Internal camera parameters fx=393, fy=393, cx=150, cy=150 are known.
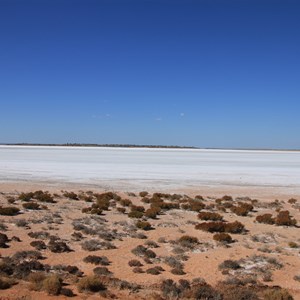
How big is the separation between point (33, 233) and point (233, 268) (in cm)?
669

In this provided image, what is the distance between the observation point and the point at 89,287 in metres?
7.97

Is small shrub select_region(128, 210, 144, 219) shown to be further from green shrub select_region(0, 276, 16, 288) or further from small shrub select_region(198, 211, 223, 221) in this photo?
green shrub select_region(0, 276, 16, 288)

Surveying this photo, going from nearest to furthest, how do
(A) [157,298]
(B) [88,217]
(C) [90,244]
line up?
1. (A) [157,298]
2. (C) [90,244]
3. (B) [88,217]

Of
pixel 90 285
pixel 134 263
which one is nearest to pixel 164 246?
pixel 134 263

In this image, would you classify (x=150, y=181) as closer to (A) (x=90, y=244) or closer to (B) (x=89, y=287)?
(A) (x=90, y=244)

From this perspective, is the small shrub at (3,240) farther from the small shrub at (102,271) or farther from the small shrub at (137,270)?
the small shrub at (137,270)

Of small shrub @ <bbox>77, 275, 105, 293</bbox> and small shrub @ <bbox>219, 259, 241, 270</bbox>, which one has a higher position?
small shrub @ <bbox>77, 275, 105, 293</bbox>

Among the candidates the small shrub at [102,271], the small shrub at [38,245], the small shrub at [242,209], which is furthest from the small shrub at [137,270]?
the small shrub at [242,209]

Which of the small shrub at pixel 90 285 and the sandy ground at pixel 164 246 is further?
the sandy ground at pixel 164 246

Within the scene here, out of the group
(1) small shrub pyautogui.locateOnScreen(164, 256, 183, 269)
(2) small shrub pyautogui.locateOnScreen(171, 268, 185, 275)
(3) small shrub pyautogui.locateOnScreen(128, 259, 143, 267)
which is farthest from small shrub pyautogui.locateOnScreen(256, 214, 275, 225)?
(3) small shrub pyautogui.locateOnScreen(128, 259, 143, 267)

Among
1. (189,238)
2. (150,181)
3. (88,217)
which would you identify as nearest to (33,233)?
(88,217)

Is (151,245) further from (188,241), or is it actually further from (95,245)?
(95,245)

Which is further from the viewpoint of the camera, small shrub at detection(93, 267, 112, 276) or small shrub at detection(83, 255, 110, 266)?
small shrub at detection(83, 255, 110, 266)

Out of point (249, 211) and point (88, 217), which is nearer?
point (88, 217)
